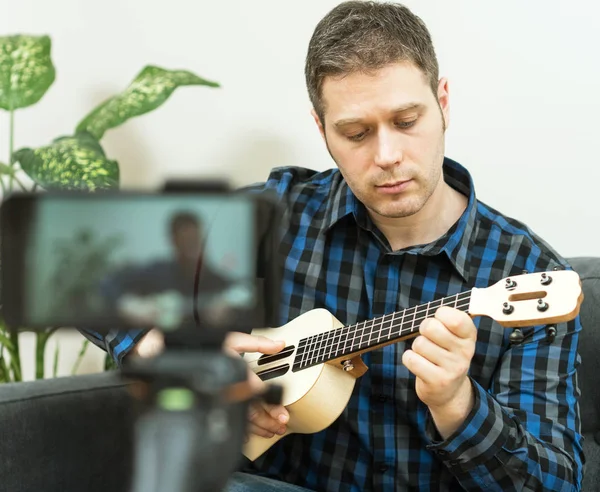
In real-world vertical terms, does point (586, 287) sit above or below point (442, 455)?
above

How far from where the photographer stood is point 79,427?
4.18 ft

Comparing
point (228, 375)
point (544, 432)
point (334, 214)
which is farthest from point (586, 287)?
point (228, 375)

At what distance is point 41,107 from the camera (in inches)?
81.2

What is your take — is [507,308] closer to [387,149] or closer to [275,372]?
[387,149]

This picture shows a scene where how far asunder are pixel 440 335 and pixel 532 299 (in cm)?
12

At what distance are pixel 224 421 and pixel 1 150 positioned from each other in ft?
6.17

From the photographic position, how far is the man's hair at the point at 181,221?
349mm

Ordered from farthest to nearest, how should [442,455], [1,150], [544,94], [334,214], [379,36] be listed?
[1,150]
[544,94]
[334,214]
[379,36]
[442,455]

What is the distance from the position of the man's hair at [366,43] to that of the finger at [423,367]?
437mm

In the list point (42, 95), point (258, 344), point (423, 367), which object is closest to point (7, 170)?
point (42, 95)

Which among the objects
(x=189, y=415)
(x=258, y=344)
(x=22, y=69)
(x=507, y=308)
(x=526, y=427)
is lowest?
(x=526, y=427)

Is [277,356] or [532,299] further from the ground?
[532,299]

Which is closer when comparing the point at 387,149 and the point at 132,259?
the point at 132,259

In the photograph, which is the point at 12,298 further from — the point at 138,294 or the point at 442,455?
the point at 442,455
